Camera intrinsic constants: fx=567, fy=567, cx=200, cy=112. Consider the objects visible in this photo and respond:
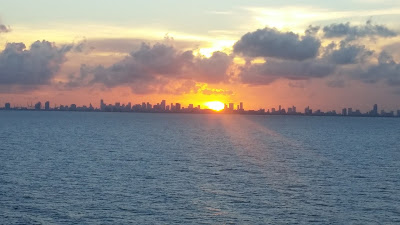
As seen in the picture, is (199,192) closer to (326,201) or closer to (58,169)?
(326,201)

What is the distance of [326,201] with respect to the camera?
2576 inches

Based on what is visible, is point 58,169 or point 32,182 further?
point 58,169

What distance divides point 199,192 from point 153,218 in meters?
14.8

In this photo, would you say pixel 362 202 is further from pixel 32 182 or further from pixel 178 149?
pixel 178 149

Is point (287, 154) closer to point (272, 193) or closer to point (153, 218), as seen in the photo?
point (272, 193)

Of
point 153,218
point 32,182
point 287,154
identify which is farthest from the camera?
point 287,154

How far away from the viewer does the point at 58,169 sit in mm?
91188

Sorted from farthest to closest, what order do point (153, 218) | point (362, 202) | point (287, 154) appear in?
point (287, 154) → point (362, 202) → point (153, 218)

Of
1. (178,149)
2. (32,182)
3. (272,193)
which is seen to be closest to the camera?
(272,193)

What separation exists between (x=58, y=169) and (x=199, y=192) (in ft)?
102

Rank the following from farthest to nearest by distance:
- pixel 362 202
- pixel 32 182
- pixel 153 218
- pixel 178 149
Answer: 1. pixel 178 149
2. pixel 32 182
3. pixel 362 202
4. pixel 153 218

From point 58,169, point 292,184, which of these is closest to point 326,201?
point 292,184

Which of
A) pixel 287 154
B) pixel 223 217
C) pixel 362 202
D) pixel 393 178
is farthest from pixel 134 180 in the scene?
pixel 287 154

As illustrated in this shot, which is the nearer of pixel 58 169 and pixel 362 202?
pixel 362 202
